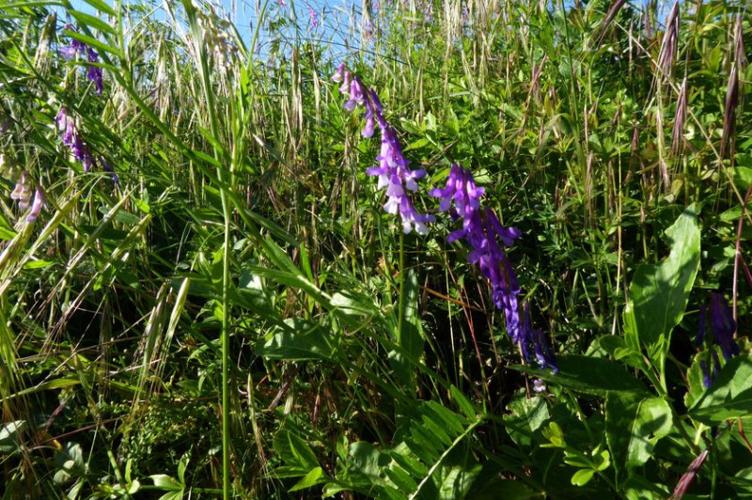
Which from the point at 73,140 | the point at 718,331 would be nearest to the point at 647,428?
the point at 718,331

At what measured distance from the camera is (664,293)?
1045mm

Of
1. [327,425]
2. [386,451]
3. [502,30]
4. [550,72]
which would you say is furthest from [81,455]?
[502,30]

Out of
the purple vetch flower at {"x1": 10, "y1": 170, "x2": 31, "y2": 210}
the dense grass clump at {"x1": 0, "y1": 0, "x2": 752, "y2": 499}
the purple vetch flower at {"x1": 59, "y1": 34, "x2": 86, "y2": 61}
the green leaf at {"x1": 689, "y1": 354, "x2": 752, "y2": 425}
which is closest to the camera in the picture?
the green leaf at {"x1": 689, "y1": 354, "x2": 752, "y2": 425}

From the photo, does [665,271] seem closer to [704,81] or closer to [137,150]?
[704,81]

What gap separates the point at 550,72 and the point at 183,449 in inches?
45.1

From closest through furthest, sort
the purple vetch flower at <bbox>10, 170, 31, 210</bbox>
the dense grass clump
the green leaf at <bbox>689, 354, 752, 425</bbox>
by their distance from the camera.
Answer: the green leaf at <bbox>689, 354, 752, 425</bbox>, the dense grass clump, the purple vetch flower at <bbox>10, 170, 31, 210</bbox>

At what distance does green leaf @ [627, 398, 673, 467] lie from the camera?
0.94 meters

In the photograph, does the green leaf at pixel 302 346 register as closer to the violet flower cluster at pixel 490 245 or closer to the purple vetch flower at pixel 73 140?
the violet flower cluster at pixel 490 245

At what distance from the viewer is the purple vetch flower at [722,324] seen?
0.95 m

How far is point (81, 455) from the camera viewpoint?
1.36 meters

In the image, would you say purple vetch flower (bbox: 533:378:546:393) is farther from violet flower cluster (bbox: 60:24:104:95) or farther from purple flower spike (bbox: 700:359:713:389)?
Result: violet flower cluster (bbox: 60:24:104:95)

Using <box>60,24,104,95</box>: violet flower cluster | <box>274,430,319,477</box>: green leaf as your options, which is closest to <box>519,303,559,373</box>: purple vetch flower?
<box>274,430,319,477</box>: green leaf

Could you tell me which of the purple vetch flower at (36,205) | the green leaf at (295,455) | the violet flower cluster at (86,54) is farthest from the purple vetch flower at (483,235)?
the violet flower cluster at (86,54)

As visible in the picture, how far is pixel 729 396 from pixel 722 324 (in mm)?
107
